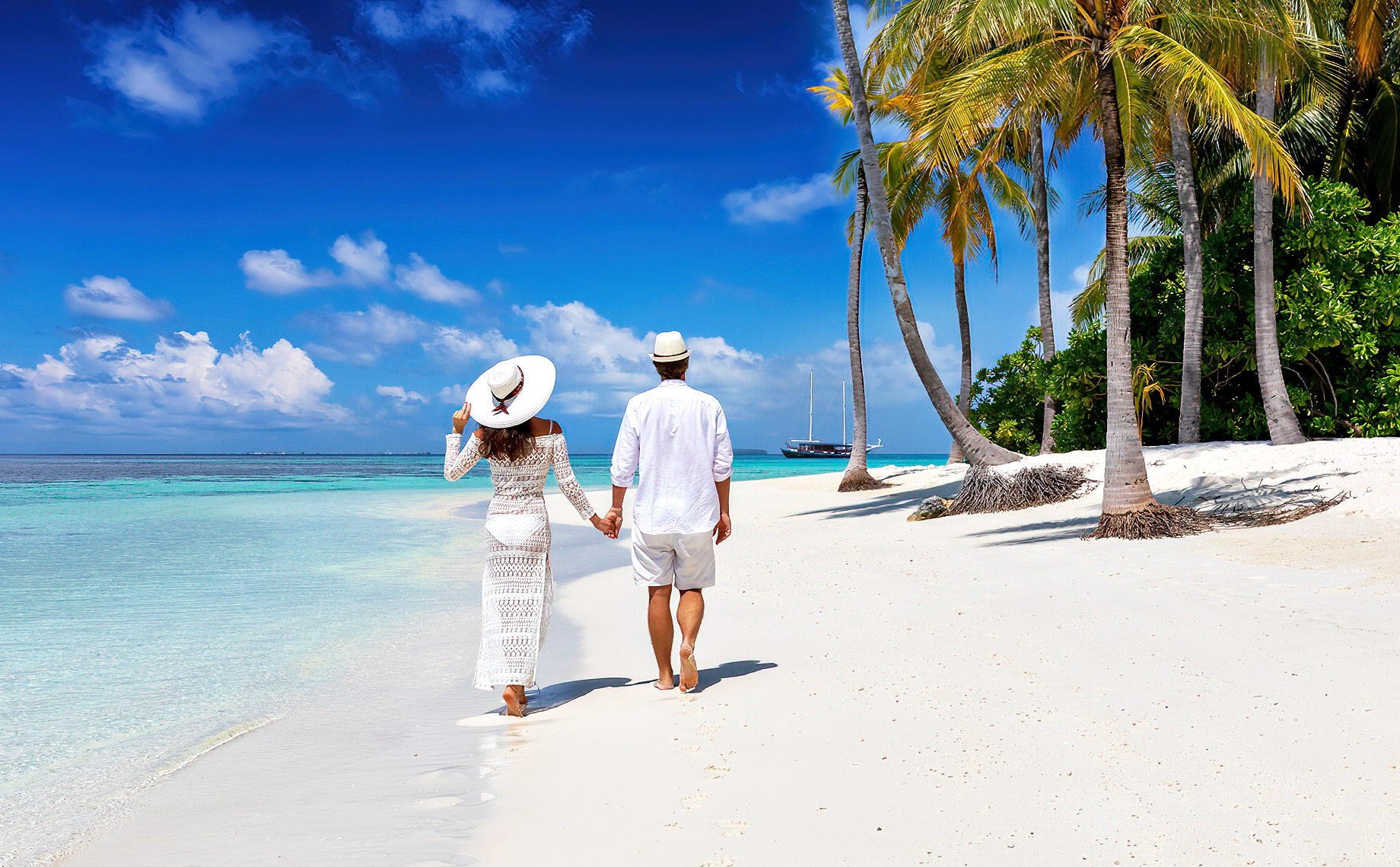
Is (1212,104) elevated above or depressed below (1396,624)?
above

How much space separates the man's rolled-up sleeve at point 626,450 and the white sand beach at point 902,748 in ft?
4.14

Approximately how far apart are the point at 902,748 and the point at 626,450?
6.74 ft

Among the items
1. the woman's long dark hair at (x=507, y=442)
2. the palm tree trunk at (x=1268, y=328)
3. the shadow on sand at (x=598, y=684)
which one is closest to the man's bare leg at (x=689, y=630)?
the shadow on sand at (x=598, y=684)

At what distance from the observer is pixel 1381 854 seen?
2463 mm

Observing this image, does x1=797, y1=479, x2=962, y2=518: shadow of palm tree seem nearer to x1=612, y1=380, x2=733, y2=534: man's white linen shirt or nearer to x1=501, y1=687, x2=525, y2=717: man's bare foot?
x1=612, y1=380, x2=733, y2=534: man's white linen shirt

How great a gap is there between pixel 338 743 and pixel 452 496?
29253 mm

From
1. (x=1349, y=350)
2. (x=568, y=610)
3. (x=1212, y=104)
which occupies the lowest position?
(x=568, y=610)

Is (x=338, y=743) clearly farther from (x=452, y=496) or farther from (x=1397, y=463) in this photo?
(x=452, y=496)

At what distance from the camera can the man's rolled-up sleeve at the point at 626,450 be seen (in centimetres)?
457

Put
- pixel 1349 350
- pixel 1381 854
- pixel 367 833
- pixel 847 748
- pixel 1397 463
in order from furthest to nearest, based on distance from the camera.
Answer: pixel 1349 350, pixel 1397 463, pixel 847 748, pixel 367 833, pixel 1381 854

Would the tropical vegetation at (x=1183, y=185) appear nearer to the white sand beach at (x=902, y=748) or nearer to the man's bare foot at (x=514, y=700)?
the white sand beach at (x=902, y=748)

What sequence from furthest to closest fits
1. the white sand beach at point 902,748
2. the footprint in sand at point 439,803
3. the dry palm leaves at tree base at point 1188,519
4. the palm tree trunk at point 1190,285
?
the palm tree trunk at point 1190,285, the dry palm leaves at tree base at point 1188,519, the footprint in sand at point 439,803, the white sand beach at point 902,748

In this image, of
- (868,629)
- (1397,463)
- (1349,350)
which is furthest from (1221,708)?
(1349,350)

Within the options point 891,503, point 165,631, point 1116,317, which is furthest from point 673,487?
point 891,503
